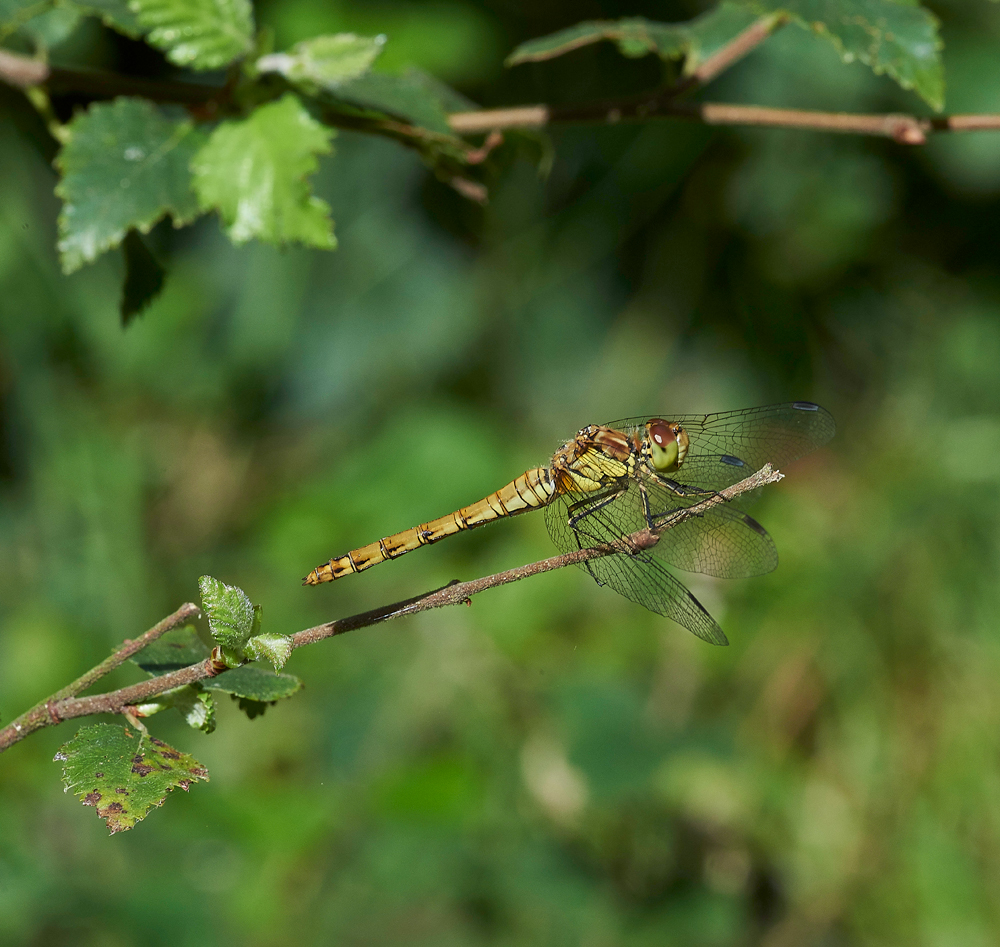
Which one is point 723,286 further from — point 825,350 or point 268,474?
point 268,474

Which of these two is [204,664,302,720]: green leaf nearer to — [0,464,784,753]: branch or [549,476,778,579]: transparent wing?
[0,464,784,753]: branch

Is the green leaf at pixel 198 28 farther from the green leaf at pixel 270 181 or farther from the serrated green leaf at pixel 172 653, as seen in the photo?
the serrated green leaf at pixel 172 653

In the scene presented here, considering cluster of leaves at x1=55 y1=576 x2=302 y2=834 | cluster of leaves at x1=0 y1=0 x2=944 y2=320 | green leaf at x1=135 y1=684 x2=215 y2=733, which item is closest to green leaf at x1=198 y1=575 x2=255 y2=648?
cluster of leaves at x1=55 y1=576 x2=302 y2=834

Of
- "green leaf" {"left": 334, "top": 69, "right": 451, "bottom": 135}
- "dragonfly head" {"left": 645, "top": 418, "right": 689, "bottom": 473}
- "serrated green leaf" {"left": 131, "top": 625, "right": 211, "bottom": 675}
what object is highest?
"green leaf" {"left": 334, "top": 69, "right": 451, "bottom": 135}

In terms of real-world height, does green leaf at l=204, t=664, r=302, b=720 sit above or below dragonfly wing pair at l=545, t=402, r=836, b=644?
above

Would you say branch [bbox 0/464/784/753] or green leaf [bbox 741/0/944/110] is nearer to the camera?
branch [bbox 0/464/784/753]

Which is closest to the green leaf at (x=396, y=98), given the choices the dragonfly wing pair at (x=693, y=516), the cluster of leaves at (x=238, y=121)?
the cluster of leaves at (x=238, y=121)
